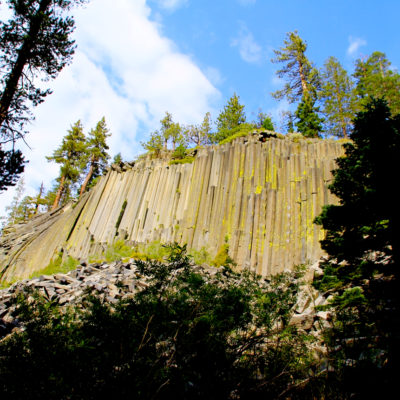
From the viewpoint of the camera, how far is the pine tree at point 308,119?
21747 millimetres

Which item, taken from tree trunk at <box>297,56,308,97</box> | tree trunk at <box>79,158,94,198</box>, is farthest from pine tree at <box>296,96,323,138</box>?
tree trunk at <box>79,158,94,198</box>

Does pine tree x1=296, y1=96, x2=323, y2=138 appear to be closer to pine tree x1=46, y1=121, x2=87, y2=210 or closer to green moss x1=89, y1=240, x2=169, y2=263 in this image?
green moss x1=89, y1=240, x2=169, y2=263

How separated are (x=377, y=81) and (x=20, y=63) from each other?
25129 mm

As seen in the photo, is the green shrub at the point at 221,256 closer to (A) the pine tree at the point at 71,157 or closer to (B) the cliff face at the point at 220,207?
(B) the cliff face at the point at 220,207

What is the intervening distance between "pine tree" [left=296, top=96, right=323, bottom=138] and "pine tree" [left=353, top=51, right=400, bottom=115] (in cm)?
331

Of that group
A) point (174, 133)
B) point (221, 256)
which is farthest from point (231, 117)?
point (221, 256)

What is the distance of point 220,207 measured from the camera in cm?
1211

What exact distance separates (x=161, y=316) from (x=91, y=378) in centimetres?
114

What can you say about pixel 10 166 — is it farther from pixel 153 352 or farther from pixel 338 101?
pixel 338 101

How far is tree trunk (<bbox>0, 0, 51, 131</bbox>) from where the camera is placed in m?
7.10

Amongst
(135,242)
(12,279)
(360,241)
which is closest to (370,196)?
(360,241)

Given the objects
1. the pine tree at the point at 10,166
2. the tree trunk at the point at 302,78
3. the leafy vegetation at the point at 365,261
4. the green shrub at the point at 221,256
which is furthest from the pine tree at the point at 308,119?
the pine tree at the point at 10,166

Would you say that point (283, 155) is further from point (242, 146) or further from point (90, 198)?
point (90, 198)

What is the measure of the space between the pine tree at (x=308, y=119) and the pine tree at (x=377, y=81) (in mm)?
3310
